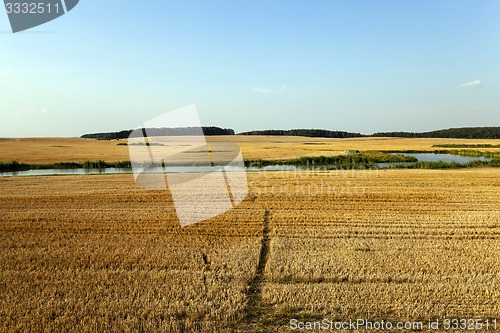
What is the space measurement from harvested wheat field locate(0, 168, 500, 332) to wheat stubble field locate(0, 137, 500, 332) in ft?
0.11

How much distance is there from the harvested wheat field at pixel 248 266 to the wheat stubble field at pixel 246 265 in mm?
34

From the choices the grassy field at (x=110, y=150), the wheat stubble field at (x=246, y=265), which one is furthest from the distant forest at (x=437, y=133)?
the wheat stubble field at (x=246, y=265)

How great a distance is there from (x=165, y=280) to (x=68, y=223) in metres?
7.69

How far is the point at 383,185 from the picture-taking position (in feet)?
80.6

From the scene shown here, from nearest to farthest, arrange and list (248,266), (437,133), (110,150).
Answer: (248,266) < (110,150) < (437,133)

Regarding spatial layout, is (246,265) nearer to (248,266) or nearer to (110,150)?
(248,266)

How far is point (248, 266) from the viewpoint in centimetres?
988

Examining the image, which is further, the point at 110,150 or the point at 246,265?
the point at 110,150

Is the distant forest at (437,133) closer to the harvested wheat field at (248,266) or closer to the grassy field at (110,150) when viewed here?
the grassy field at (110,150)

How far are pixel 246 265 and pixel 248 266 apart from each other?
0.07 m

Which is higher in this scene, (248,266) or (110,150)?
(110,150)

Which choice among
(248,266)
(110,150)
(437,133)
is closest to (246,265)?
(248,266)

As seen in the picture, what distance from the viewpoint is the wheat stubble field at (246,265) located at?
289 inches

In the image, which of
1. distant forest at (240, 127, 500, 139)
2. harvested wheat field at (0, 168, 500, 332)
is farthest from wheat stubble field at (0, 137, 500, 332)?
distant forest at (240, 127, 500, 139)
